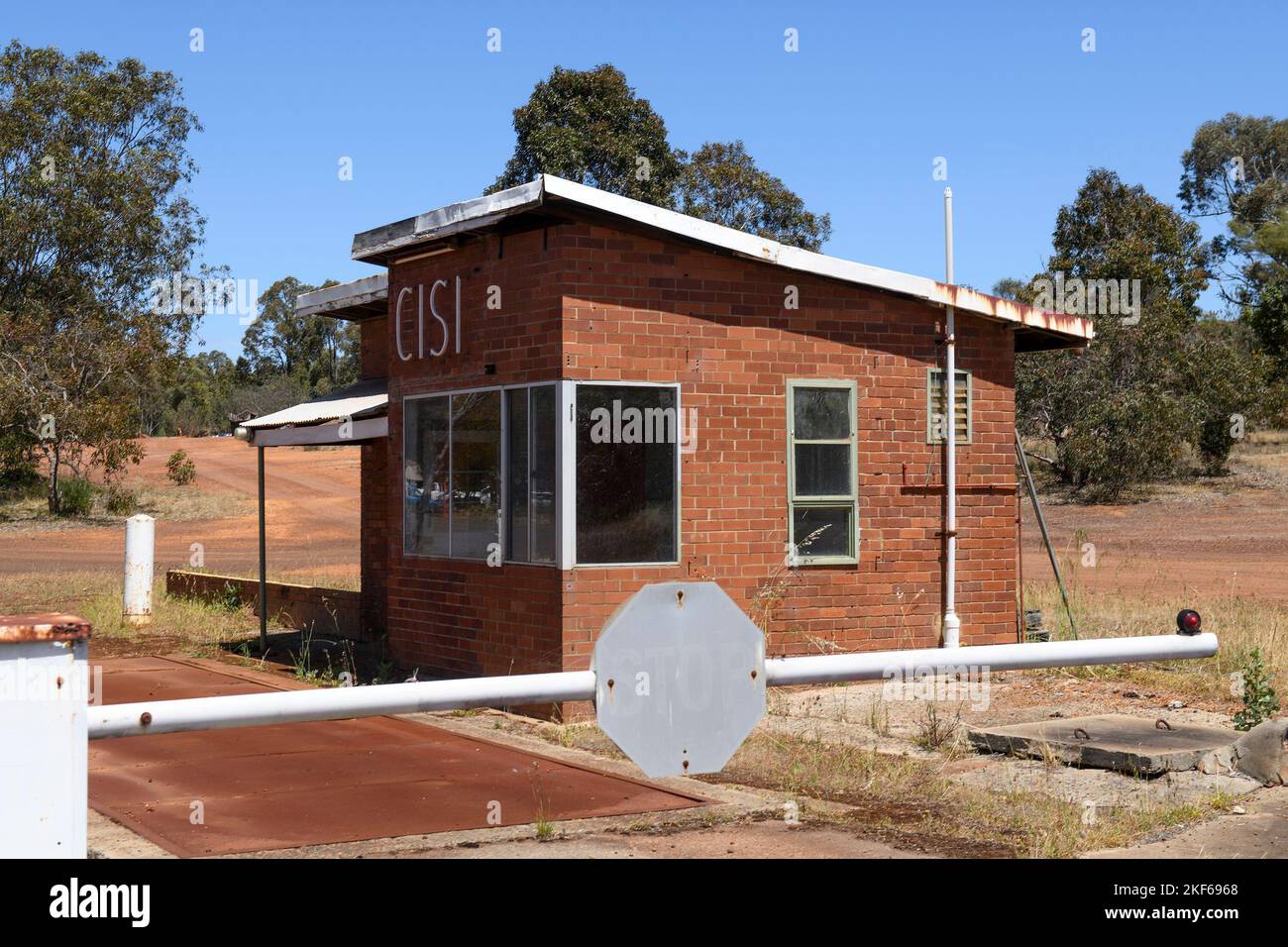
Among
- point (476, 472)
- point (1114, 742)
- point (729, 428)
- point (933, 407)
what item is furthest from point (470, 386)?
point (1114, 742)

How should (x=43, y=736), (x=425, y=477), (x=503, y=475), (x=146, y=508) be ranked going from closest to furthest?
(x=43, y=736) < (x=503, y=475) < (x=425, y=477) < (x=146, y=508)

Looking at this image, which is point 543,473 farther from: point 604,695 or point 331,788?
point 604,695

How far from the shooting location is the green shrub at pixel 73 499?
37.5 meters

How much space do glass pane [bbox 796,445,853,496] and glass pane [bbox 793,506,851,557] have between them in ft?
0.50

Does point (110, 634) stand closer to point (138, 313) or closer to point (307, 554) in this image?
point (307, 554)

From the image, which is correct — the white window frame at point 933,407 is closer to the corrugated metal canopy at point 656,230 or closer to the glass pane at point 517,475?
the corrugated metal canopy at point 656,230

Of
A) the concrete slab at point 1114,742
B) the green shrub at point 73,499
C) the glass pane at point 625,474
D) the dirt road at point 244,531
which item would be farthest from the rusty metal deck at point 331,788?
the green shrub at point 73,499

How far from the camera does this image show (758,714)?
2.72 m

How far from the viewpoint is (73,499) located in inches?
1481

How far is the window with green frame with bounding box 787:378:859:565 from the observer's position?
1188 cm

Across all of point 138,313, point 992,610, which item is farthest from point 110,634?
point 138,313

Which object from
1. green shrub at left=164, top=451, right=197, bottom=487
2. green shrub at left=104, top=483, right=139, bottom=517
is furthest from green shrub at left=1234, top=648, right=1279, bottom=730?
green shrub at left=164, top=451, right=197, bottom=487

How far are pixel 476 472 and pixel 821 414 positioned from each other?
313 centimetres

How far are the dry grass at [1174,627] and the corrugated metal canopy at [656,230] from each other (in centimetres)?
285
